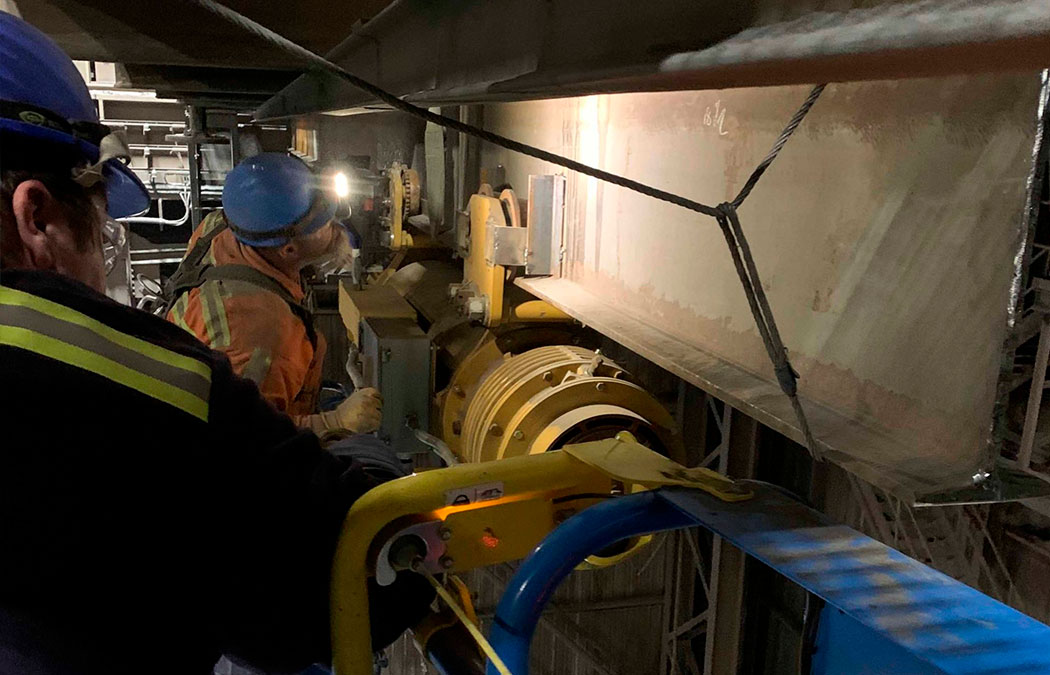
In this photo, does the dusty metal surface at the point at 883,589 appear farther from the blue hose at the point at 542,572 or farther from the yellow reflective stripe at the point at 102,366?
the yellow reflective stripe at the point at 102,366

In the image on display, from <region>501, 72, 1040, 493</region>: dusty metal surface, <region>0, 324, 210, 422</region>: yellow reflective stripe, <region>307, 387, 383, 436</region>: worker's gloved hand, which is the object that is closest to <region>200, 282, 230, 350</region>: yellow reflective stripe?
<region>307, 387, 383, 436</region>: worker's gloved hand

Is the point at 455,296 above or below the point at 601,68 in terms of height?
below

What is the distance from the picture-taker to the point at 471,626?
115 centimetres

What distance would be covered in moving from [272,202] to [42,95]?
159cm

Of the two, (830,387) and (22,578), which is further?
(830,387)

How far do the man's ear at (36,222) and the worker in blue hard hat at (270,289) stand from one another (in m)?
1.35

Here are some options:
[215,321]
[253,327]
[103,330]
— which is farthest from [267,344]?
[103,330]

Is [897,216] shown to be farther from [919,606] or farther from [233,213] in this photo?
[233,213]

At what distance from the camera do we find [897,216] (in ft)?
3.97

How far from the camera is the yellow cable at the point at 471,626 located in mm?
1076

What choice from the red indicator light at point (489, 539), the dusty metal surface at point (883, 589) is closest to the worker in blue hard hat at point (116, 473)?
the red indicator light at point (489, 539)

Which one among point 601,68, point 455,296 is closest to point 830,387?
point 601,68

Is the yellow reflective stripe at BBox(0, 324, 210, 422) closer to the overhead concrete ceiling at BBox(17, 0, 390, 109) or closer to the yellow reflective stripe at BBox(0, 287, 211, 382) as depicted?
the yellow reflective stripe at BBox(0, 287, 211, 382)

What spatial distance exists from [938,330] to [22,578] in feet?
3.99
